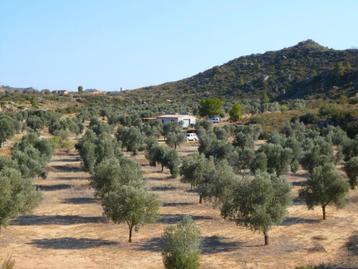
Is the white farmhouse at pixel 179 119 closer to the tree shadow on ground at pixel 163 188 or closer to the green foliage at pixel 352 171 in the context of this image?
the tree shadow on ground at pixel 163 188

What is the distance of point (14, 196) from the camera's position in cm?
3572

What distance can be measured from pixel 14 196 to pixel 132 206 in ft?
26.7

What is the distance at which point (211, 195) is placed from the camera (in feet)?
145

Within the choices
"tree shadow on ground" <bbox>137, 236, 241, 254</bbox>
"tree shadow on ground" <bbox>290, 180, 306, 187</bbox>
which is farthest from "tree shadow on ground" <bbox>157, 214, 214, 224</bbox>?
"tree shadow on ground" <bbox>290, 180, 306, 187</bbox>

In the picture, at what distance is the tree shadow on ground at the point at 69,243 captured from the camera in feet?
112

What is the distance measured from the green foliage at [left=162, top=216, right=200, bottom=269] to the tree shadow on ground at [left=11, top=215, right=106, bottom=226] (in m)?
16.0

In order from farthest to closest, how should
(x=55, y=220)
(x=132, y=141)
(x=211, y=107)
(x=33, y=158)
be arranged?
(x=211, y=107), (x=132, y=141), (x=33, y=158), (x=55, y=220)

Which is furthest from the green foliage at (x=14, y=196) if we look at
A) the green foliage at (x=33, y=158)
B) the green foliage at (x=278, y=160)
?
the green foliage at (x=278, y=160)

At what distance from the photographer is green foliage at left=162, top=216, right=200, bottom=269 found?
25516 mm

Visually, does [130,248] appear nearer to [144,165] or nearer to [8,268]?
[8,268]

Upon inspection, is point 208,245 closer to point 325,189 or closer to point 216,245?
point 216,245

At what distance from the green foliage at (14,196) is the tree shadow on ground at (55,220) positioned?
2754 mm

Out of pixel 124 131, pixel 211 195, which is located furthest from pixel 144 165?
pixel 211 195

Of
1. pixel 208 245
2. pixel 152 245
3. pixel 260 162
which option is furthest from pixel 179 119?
pixel 152 245
